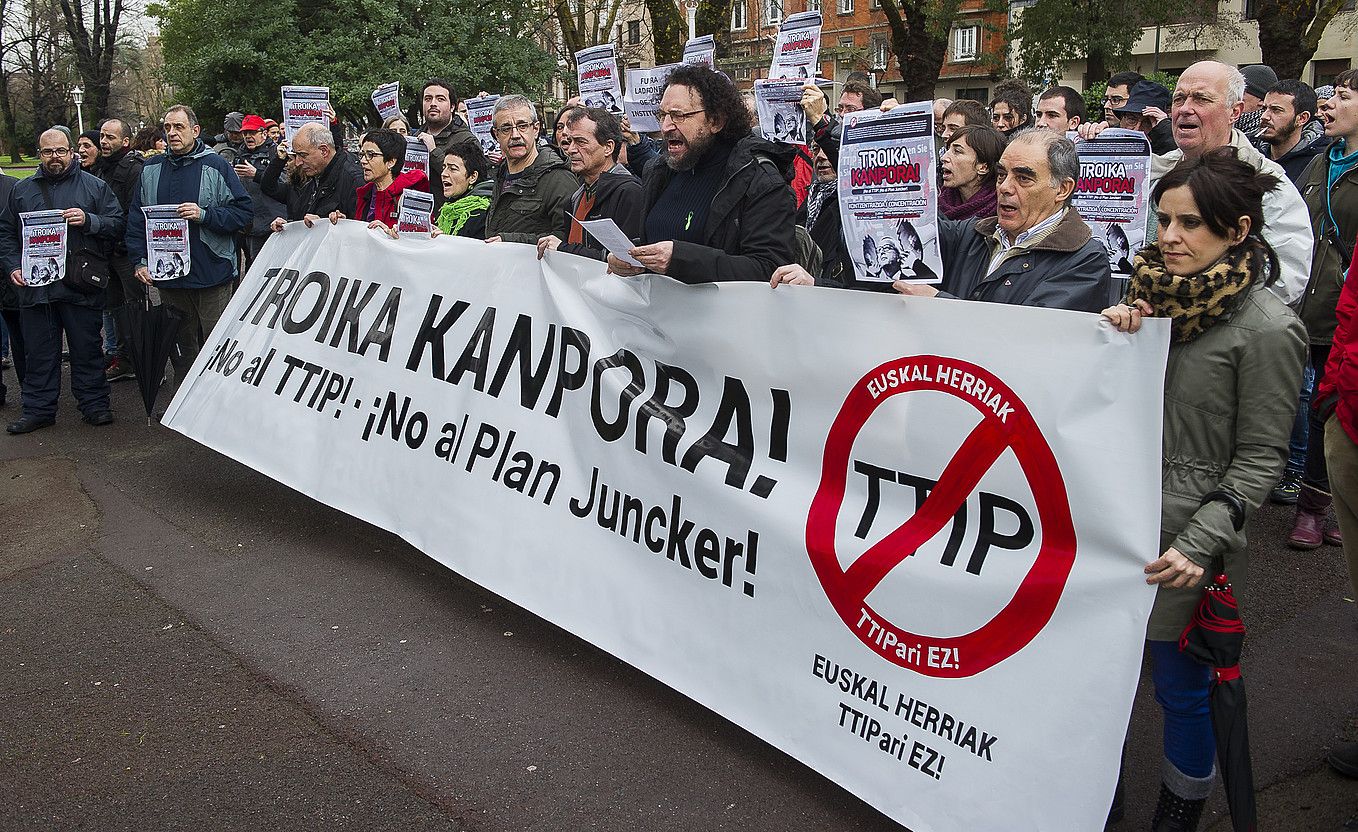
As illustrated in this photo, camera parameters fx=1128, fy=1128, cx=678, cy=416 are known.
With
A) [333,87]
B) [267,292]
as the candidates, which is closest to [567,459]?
[267,292]

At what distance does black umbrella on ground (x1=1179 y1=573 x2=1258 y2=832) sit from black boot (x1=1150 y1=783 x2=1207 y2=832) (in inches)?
9.9

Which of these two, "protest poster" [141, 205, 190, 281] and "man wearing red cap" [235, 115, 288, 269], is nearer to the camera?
"protest poster" [141, 205, 190, 281]

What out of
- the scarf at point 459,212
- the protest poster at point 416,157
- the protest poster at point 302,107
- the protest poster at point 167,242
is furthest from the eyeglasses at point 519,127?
the protest poster at point 302,107

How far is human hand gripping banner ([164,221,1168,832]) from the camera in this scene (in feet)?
9.07

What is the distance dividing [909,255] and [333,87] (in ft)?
67.2

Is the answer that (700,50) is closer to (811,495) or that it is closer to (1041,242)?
(1041,242)

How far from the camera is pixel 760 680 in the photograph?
344cm

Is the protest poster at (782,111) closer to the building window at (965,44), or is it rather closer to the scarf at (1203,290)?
the scarf at (1203,290)

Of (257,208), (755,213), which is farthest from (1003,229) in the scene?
(257,208)

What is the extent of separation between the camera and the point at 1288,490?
5906 millimetres

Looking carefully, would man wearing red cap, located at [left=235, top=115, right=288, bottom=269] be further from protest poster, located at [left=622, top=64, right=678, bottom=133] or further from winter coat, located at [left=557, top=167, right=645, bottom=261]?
winter coat, located at [left=557, top=167, right=645, bottom=261]

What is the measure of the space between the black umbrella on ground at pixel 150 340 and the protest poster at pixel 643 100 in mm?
3344

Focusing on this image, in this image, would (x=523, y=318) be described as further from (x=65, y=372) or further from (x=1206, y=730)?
(x=65, y=372)

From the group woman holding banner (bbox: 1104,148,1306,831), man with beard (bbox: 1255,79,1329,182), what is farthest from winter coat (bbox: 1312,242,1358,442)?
man with beard (bbox: 1255,79,1329,182)
